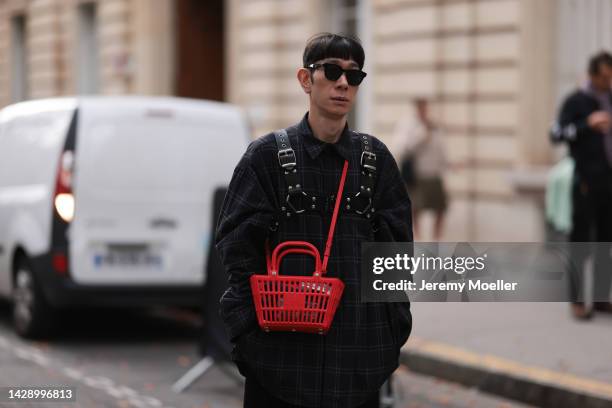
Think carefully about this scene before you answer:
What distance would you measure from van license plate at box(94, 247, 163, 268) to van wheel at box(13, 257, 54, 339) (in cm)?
56

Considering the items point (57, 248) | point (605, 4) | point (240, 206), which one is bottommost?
point (57, 248)

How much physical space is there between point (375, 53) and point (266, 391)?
13.7 m

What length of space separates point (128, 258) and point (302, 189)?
228 inches

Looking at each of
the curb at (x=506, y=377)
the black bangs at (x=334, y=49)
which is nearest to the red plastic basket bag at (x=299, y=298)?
the black bangs at (x=334, y=49)

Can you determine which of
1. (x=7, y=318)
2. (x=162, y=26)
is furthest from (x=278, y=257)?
(x=162, y=26)

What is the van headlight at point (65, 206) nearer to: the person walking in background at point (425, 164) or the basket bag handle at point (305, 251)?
the basket bag handle at point (305, 251)

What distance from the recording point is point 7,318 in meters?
10.7

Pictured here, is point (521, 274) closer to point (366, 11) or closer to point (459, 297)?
point (459, 297)

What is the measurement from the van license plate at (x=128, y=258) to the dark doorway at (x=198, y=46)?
48.3 ft

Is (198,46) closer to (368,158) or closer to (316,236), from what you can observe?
(368,158)

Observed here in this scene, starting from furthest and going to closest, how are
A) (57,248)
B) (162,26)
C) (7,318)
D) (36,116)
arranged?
1. (162,26)
2. (7,318)
3. (36,116)
4. (57,248)

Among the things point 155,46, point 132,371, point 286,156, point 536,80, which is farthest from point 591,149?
point 155,46

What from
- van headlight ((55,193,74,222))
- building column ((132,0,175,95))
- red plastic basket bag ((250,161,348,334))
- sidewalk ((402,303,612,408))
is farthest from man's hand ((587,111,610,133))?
building column ((132,0,175,95))

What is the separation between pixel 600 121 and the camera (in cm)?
915
